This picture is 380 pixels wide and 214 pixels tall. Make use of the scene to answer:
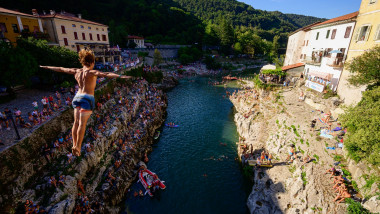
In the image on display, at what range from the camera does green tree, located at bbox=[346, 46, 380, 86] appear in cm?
1433

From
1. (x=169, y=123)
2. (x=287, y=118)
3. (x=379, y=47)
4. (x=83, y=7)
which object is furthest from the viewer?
(x=83, y=7)

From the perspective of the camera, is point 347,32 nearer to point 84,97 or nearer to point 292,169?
point 292,169

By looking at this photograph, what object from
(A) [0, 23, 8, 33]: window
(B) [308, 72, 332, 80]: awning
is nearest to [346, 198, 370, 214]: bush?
(B) [308, 72, 332, 80]: awning

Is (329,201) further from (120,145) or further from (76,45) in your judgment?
(76,45)

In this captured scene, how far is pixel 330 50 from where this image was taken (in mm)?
23703

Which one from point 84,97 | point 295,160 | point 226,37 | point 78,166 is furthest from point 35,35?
point 226,37

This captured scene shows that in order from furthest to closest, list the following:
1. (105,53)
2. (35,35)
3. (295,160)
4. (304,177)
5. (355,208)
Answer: (105,53) → (35,35) → (295,160) → (304,177) → (355,208)

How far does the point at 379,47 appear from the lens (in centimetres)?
1441

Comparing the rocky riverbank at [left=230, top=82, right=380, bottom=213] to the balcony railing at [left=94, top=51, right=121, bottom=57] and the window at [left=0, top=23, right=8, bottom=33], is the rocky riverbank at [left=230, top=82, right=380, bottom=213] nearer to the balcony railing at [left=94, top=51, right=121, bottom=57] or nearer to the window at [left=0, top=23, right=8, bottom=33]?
the balcony railing at [left=94, top=51, right=121, bottom=57]

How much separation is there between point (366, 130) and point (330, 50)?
16.8m

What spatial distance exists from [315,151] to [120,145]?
20.5 metres

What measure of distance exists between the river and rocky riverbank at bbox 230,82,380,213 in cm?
199

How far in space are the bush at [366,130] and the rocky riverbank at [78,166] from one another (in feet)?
64.6

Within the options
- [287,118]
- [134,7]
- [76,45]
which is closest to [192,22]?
[134,7]
